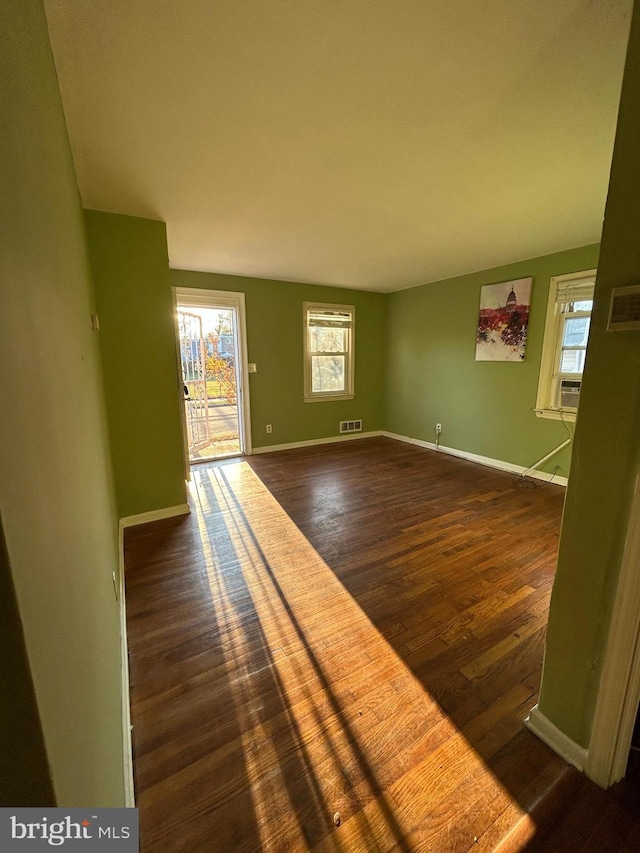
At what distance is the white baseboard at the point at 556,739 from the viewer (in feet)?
3.78

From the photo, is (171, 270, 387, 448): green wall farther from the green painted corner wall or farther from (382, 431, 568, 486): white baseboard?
the green painted corner wall

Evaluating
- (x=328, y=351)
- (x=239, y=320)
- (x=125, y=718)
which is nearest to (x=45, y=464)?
(x=125, y=718)

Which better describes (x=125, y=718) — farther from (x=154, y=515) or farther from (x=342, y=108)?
(x=342, y=108)

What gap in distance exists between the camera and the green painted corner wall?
252 centimetres

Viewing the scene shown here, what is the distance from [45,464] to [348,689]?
4.78ft

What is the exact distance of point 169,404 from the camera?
2879 millimetres

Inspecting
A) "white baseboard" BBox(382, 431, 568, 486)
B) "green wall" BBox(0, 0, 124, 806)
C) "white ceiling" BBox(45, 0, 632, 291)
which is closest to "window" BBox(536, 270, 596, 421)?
"white baseboard" BBox(382, 431, 568, 486)

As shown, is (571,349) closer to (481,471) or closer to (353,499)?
(481,471)

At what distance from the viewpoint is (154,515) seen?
294 centimetres

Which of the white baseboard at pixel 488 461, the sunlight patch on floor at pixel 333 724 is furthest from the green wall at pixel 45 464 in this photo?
the white baseboard at pixel 488 461

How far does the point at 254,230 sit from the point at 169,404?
165cm

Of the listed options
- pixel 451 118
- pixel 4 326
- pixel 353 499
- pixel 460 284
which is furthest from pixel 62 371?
pixel 460 284

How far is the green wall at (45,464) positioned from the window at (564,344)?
4118 millimetres

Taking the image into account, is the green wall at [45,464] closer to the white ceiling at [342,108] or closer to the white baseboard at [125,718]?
the white baseboard at [125,718]
